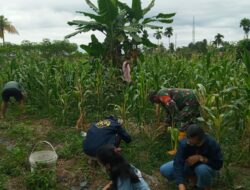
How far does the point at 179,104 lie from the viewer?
544cm

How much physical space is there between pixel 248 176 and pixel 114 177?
238 centimetres

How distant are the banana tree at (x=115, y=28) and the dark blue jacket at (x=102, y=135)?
15.0 feet

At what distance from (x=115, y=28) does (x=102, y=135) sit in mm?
5148

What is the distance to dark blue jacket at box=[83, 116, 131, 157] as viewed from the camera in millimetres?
4848

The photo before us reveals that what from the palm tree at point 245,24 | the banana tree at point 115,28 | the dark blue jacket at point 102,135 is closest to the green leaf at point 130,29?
the banana tree at point 115,28

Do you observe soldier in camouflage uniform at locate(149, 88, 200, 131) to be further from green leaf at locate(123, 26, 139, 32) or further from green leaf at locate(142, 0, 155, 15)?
green leaf at locate(142, 0, 155, 15)

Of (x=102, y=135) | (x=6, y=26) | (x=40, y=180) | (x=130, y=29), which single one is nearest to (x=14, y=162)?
(x=40, y=180)

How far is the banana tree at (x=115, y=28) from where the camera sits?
9273 mm

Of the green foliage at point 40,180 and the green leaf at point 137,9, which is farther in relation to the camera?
the green leaf at point 137,9

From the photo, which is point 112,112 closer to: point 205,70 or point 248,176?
point 205,70

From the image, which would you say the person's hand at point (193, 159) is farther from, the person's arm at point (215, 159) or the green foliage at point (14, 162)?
the green foliage at point (14, 162)

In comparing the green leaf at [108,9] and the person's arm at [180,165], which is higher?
the green leaf at [108,9]

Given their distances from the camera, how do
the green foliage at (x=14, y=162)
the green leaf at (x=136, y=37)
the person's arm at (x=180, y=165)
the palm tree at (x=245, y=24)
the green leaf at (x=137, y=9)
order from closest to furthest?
the person's arm at (x=180, y=165) → the green foliage at (x=14, y=162) → the green leaf at (x=136, y=37) → the green leaf at (x=137, y=9) → the palm tree at (x=245, y=24)

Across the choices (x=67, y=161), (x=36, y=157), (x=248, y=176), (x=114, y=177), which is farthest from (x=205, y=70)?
(x=114, y=177)
